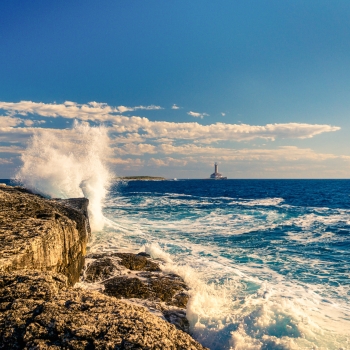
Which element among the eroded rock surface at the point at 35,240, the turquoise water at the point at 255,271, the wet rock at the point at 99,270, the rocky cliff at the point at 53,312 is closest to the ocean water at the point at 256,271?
the turquoise water at the point at 255,271

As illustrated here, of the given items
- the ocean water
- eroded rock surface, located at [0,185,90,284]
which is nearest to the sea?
the ocean water

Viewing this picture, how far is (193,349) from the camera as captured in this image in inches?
117

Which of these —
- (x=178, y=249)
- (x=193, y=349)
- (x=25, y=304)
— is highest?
(x=25, y=304)

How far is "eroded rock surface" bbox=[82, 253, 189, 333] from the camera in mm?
6474

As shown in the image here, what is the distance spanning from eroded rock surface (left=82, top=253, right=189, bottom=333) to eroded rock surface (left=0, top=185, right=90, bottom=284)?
62 cm

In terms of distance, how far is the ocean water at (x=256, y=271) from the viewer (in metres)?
5.93

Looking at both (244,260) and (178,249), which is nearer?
(244,260)

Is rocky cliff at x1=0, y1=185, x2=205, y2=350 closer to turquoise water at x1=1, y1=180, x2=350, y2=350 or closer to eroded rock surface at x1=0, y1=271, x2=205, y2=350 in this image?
eroded rock surface at x1=0, y1=271, x2=205, y2=350

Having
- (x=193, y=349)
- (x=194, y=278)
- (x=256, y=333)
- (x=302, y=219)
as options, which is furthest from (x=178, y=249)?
(x=302, y=219)

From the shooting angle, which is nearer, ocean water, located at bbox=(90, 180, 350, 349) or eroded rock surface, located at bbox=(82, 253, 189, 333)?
ocean water, located at bbox=(90, 180, 350, 349)

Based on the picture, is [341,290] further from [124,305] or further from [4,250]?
[4,250]

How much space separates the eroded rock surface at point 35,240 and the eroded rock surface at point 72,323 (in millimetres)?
1267

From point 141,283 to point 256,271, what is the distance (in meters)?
4.66

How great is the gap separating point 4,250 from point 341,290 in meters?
8.85
